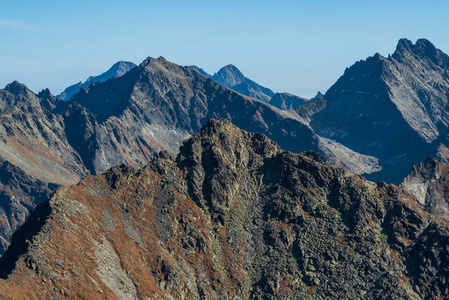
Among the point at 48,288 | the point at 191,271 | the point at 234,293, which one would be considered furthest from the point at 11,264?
the point at 234,293

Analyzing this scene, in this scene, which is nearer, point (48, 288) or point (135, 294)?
point (48, 288)

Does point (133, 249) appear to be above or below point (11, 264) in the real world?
above

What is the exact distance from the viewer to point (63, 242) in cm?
17375

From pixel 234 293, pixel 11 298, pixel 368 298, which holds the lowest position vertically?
pixel 11 298

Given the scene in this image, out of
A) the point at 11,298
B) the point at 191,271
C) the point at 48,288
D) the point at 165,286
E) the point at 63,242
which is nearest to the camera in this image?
the point at 11,298

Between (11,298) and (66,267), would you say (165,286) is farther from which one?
(11,298)

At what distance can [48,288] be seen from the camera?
156 meters

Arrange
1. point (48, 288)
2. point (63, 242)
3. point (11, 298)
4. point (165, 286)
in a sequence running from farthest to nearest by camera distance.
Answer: point (165, 286), point (63, 242), point (48, 288), point (11, 298)

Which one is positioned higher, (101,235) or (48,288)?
(101,235)

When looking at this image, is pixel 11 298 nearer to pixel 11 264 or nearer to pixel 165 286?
pixel 11 264

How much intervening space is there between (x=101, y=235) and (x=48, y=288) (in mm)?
34431

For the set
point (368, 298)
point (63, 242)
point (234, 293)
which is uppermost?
point (368, 298)

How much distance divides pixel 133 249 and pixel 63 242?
25.9 metres

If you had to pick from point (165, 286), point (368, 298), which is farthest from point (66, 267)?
point (368, 298)
